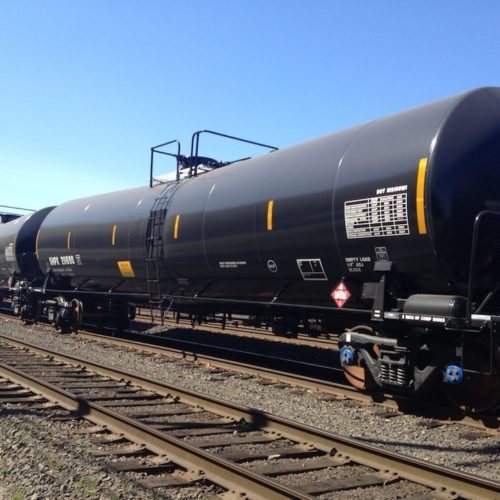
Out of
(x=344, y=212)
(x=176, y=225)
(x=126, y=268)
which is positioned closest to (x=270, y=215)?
(x=344, y=212)

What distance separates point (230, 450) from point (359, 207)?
3385 mm

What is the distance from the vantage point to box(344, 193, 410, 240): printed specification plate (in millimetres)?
6727

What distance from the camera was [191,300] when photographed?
36.2ft

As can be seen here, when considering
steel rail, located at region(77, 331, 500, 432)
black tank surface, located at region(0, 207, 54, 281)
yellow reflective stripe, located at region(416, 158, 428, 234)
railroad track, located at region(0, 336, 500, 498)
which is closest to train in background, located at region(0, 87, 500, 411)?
yellow reflective stripe, located at region(416, 158, 428, 234)

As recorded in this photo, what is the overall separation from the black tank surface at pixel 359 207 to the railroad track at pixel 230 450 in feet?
7.57

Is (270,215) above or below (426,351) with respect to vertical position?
above

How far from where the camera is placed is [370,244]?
7.19 metres

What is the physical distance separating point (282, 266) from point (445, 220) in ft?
9.40

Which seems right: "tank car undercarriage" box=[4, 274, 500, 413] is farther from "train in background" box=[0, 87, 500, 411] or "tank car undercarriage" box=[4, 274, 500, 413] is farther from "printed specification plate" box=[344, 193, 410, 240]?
"printed specification plate" box=[344, 193, 410, 240]

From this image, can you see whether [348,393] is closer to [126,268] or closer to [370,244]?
[370,244]

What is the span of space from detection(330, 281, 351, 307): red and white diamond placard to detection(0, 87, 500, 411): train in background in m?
0.02

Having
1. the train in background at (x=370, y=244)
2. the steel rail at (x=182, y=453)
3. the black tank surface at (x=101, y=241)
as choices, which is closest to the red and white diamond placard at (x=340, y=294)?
the train in background at (x=370, y=244)

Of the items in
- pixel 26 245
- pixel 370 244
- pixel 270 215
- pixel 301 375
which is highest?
pixel 270 215

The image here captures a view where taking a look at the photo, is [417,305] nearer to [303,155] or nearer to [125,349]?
[303,155]
